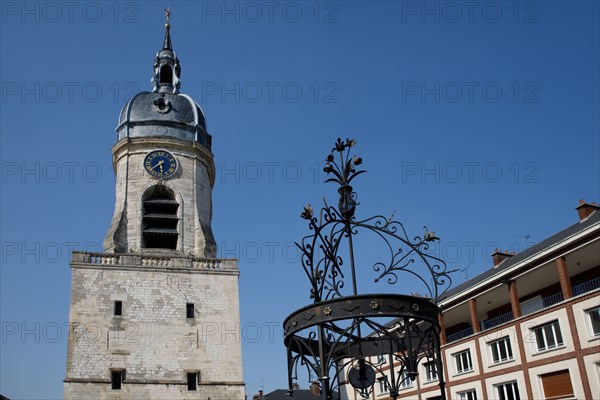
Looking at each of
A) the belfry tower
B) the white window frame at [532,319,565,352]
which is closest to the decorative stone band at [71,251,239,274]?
the belfry tower

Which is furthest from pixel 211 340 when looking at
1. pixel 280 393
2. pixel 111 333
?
pixel 280 393

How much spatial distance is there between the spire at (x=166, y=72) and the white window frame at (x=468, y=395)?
21.8 m

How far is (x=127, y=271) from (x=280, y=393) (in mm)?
21629

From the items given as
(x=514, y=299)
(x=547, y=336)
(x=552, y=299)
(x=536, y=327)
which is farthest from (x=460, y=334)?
(x=547, y=336)

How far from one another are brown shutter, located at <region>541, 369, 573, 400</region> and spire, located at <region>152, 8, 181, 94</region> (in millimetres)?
24058

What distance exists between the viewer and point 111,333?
2678 centimetres

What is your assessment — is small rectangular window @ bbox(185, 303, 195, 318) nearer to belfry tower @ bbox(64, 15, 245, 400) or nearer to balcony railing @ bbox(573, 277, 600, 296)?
belfry tower @ bbox(64, 15, 245, 400)

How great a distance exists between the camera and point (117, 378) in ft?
85.6

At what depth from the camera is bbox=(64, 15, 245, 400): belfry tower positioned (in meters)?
26.3

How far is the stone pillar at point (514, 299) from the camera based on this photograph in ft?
82.9

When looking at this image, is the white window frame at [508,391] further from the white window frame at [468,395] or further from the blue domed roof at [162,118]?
the blue domed roof at [162,118]

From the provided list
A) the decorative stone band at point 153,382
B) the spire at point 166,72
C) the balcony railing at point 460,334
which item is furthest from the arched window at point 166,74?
the balcony railing at point 460,334

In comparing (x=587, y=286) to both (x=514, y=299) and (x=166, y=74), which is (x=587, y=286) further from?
(x=166, y=74)

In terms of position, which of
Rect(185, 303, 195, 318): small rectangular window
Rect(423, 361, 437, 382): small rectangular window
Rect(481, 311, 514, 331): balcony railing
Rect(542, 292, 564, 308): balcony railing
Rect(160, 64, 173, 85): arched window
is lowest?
Rect(423, 361, 437, 382): small rectangular window
